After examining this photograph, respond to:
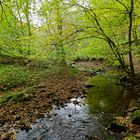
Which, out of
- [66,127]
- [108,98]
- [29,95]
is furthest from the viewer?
[108,98]

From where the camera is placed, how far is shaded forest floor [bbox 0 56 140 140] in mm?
8555

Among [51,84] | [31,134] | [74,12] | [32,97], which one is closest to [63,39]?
[74,12]

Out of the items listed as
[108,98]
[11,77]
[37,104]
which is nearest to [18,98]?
[37,104]

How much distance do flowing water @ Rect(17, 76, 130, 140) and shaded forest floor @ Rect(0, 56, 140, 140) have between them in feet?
1.37

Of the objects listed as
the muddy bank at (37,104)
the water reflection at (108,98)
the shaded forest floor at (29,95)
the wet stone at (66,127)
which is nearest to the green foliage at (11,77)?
the shaded forest floor at (29,95)

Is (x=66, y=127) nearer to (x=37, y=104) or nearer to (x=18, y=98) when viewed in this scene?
(x=37, y=104)

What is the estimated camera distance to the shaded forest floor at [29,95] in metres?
8.55

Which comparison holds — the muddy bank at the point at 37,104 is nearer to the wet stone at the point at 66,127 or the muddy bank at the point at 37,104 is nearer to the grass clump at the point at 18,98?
the grass clump at the point at 18,98

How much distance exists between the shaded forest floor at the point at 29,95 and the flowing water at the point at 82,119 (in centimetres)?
42

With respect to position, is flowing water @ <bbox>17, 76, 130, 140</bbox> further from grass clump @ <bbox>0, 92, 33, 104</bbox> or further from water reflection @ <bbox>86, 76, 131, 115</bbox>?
grass clump @ <bbox>0, 92, 33, 104</bbox>

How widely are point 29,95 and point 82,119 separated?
3.28 metres

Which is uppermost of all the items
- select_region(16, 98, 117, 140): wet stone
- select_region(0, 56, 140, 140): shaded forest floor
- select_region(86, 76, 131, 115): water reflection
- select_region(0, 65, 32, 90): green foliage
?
select_region(0, 65, 32, 90): green foliage

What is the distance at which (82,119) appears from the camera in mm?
8867

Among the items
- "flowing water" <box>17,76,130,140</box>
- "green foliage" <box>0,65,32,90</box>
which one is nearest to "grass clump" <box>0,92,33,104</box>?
"flowing water" <box>17,76,130,140</box>
